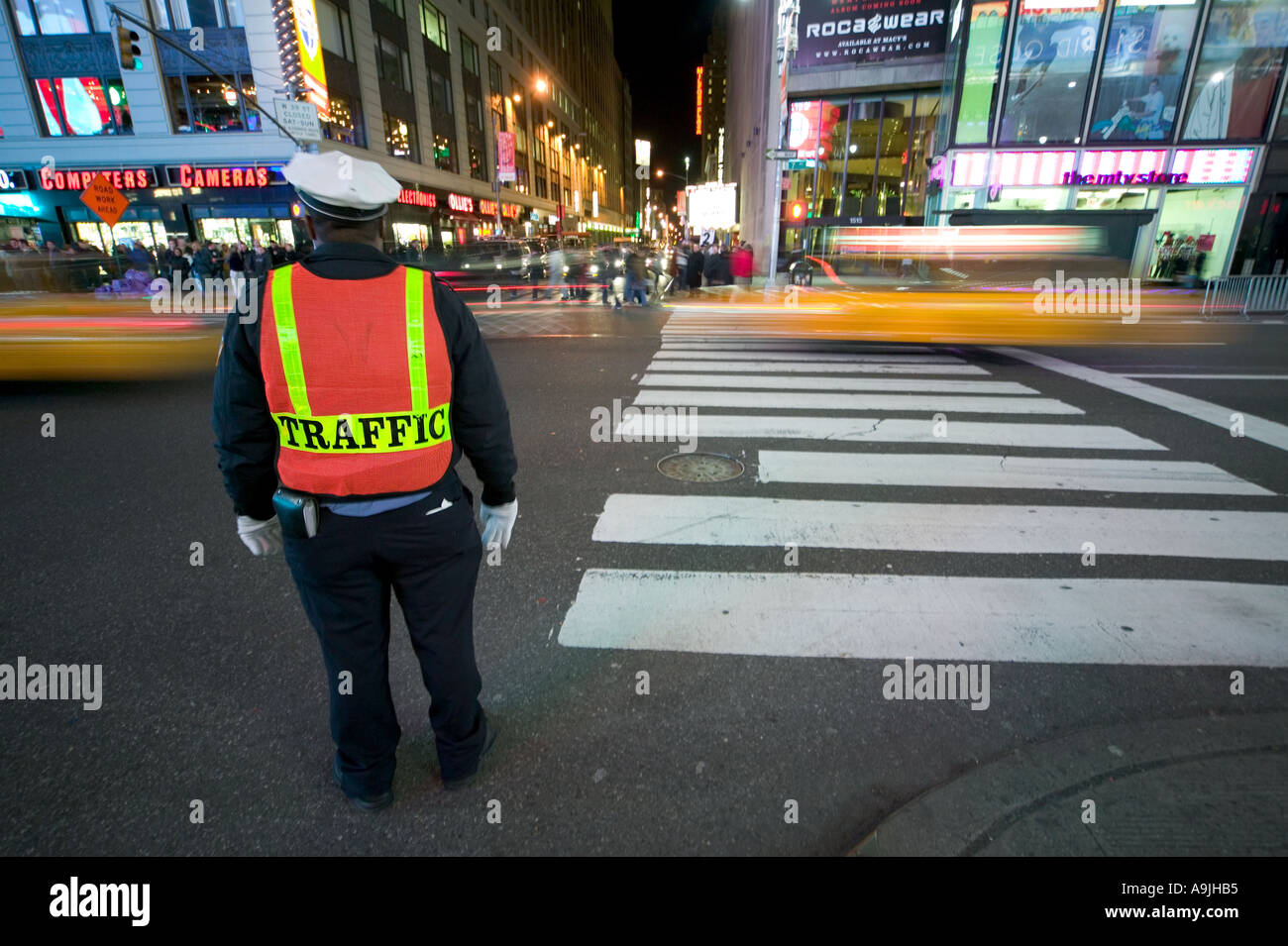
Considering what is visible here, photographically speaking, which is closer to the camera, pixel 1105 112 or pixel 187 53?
pixel 187 53

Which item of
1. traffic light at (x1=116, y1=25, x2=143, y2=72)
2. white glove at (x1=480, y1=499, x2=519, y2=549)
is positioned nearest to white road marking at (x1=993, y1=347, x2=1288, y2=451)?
white glove at (x1=480, y1=499, x2=519, y2=549)

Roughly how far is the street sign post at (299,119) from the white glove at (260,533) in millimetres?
18514

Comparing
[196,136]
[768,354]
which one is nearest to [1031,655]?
[768,354]

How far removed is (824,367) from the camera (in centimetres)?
934

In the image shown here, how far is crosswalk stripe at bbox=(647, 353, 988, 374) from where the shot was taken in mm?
9047

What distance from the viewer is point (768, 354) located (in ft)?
34.4

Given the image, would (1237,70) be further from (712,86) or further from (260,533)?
(712,86)

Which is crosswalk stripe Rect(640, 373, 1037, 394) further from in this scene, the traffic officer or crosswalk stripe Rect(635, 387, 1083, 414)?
the traffic officer

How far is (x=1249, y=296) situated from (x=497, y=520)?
23905mm

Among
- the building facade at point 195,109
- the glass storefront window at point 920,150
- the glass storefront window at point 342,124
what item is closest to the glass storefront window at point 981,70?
the glass storefront window at point 920,150

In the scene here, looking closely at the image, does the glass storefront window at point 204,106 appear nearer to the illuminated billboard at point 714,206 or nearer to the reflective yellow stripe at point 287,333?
the illuminated billboard at point 714,206

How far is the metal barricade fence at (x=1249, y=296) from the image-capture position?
17.3m

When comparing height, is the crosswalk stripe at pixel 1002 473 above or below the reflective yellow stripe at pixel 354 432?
below

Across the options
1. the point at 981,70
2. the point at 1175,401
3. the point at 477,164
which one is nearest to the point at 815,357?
the point at 1175,401
